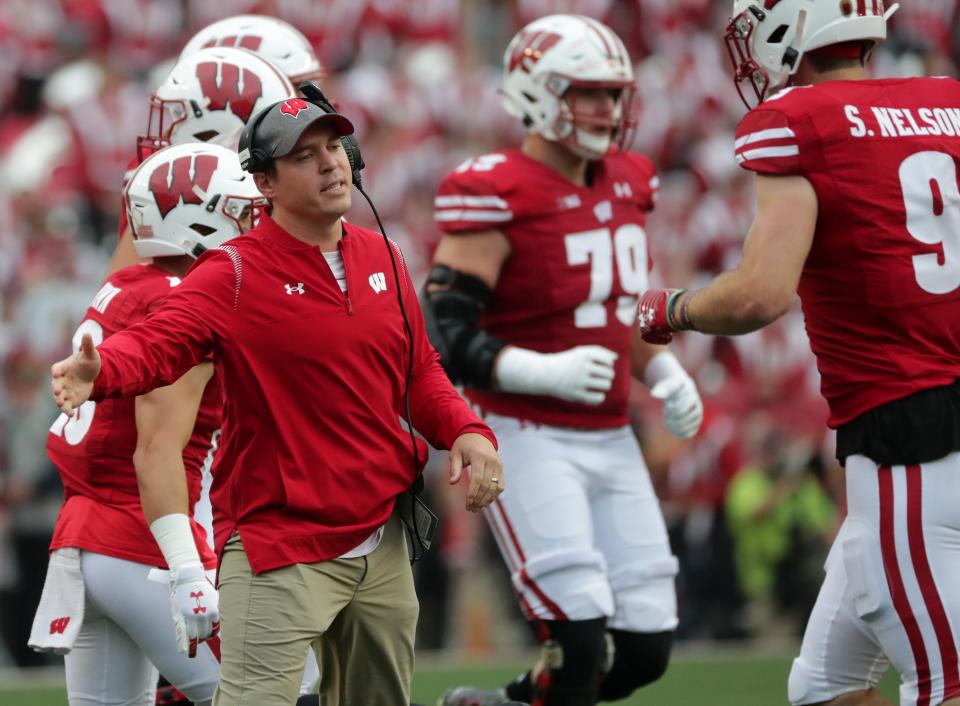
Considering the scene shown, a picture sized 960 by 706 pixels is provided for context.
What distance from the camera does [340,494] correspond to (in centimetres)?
377

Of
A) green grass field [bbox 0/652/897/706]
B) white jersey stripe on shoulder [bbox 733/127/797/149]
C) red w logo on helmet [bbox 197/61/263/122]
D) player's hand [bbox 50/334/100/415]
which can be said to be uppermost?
red w logo on helmet [bbox 197/61/263/122]

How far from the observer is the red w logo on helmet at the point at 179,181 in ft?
14.3

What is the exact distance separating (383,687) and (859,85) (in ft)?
6.05

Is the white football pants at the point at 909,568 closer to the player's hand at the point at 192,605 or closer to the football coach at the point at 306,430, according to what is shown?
the football coach at the point at 306,430

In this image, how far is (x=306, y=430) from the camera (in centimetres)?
377

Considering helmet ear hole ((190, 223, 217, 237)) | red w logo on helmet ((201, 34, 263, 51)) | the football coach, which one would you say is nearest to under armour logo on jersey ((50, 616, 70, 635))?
the football coach

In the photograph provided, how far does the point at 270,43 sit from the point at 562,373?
1561mm

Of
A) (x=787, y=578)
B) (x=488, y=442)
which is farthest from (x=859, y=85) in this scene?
(x=787, y=578)

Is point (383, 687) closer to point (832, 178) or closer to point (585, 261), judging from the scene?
point (832, 178)

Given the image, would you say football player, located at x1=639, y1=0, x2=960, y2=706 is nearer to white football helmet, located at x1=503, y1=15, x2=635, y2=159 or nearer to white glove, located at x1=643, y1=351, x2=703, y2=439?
white glove, located at x1=643, y1=351, x2=703, y2=439

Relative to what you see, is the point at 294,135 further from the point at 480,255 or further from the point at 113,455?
the point at 480,255

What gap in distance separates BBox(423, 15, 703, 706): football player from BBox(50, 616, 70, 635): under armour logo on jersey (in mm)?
1679

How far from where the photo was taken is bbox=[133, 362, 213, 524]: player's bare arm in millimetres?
3965

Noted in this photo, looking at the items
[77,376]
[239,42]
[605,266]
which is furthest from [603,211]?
[77,376]
